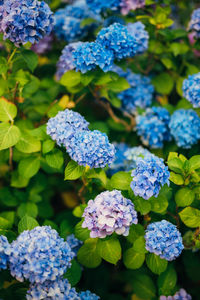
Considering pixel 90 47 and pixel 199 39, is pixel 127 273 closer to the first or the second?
pixel 90 47

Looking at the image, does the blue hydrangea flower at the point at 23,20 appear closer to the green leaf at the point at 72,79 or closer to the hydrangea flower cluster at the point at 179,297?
the green leaf at the point at 72,79

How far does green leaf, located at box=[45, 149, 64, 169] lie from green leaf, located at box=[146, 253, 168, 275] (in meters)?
0.68

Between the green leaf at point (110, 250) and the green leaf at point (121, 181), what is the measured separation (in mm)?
258

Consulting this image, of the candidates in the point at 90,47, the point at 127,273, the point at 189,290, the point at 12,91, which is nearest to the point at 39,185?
the point at 12,91

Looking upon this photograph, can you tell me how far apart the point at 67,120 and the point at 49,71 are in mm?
1256

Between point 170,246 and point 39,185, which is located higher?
point 170,246

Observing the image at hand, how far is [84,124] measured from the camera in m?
1.68

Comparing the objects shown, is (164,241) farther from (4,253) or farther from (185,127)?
(185,127)

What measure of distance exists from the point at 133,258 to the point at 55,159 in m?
0.68

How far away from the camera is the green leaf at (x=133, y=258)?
1.65 m

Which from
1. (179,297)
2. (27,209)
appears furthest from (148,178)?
(27,209)

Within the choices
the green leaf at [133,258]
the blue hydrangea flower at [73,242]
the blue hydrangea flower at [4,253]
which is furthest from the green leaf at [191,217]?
the blue hydrangea flower at [4,253]

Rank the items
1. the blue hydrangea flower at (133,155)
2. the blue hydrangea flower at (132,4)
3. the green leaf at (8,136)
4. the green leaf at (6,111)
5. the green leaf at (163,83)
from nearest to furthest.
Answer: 1. the green leaf at (8,136)
2. the green leaf at (6,111)
3. the blue hydrangea flower at (133,155)
4. the blue hydrangea flower at (132,4)
5. the green leaf at (163,83)

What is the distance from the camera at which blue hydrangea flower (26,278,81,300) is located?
4.59ft
